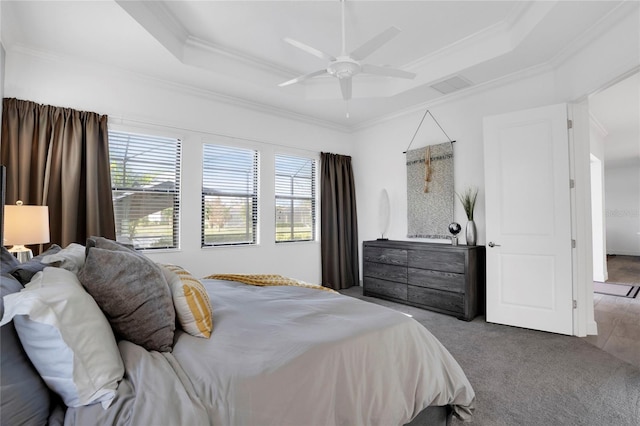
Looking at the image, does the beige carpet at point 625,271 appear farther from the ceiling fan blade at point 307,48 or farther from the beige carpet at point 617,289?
the ceiling fan blade at point 307,48

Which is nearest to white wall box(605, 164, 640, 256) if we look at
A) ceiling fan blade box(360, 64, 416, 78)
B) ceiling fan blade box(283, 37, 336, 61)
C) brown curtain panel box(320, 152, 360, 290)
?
brown curtain panel box(320, 152, 360, 290)

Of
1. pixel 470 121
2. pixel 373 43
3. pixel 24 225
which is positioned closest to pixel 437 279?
pixel 470 121

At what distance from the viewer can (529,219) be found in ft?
10.7

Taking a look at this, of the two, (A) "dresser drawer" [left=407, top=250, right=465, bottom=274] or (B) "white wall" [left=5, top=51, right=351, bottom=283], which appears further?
(A) "dresser drawer" [left=407, top=250, right=465, bottom=274]

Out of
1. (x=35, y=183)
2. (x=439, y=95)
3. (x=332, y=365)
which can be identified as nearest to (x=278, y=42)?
(x=439, y=95)

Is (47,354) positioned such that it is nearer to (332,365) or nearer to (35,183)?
(332,365)

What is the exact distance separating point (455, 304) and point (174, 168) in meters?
3.62

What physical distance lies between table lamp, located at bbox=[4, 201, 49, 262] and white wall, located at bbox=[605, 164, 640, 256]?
1273 cm

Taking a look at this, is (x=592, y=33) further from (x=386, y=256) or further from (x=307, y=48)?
(x=386, y=256)

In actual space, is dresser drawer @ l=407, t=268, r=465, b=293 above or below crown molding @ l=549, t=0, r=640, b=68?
below

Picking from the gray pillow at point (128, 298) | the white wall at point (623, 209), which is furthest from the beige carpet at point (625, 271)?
the gray pillow at point (128, 298)

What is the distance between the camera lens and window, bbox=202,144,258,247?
4.01 metres

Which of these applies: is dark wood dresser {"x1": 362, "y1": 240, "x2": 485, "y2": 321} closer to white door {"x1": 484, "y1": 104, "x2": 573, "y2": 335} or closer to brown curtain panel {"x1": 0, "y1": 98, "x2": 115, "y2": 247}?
white door {"x1": 484, "y1": 104, "x2": 573, "y2": 335}

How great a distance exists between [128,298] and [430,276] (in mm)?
3322
